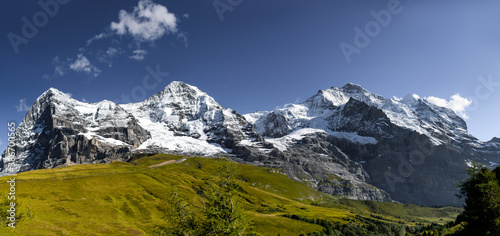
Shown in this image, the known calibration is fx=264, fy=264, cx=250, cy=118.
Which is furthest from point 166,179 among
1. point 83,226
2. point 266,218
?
point 83,226

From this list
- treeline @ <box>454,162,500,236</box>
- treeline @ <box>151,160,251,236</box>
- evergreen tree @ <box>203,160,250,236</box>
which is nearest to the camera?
evergreen tree @ <box>203,160,250,236</box>

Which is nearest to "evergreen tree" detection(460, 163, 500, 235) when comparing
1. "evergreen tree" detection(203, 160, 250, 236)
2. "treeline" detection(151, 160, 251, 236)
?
"treeline" detection(151, 160, 251, 236)

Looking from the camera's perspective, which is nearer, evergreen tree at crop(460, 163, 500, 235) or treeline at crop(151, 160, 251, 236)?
treeline at crop(151, 160, 251, 236)

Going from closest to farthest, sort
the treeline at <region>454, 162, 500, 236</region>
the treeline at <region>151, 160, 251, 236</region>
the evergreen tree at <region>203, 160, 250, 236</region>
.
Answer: the evergreen tree at <region>203, 160, 250, 236</region>, the treeline at <region>151, 160, 251, 236</region>, the treeline at <region>454, 162, 500, 236</region>

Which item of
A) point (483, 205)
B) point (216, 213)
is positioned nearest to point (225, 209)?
point (216, 213)

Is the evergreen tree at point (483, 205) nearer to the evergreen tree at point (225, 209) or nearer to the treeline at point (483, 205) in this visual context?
the treeline at point (483, 205)

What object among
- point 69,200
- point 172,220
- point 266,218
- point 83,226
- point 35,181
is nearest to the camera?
point 172,220

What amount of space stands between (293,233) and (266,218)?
1912cm

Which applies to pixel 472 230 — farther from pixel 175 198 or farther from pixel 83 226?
pixel 83 226

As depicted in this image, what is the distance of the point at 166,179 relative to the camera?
577 feet

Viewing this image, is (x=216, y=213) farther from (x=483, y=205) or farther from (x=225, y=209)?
(x=483, y=205)

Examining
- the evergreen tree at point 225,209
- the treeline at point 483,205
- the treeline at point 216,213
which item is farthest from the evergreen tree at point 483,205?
the evergreen tree at point 225,209

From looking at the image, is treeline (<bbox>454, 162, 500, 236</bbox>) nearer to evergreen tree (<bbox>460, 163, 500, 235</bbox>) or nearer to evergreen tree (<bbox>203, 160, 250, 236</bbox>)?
evergreen tree (<bbox>460, 163, 500, 235</bbox>)

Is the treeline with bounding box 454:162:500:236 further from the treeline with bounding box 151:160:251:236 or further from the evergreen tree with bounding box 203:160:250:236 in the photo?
the evergreen tree with bounding box 203:160:250:236
